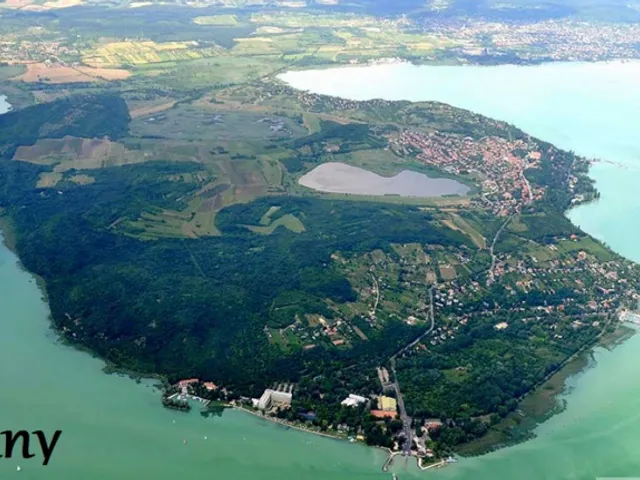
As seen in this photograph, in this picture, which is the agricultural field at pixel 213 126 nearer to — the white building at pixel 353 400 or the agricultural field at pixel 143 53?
the agricultural field at pixel 143 53

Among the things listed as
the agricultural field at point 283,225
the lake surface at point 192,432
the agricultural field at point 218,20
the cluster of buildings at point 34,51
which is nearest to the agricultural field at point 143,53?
the cluster of buildings at point 34,51

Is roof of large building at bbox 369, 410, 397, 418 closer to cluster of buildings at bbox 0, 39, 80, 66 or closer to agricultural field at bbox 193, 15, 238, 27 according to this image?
cluster of buildings at bbox 0, 39, 80, 66

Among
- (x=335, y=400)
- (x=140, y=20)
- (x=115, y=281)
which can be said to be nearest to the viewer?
(x=335, y=400)

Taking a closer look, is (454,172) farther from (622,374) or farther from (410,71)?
(410,71)

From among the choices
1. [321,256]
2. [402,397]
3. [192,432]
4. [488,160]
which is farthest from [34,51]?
[402,397]

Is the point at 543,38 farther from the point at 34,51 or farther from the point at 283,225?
the point at 283,225

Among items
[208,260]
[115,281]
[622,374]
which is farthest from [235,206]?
[622,374]
